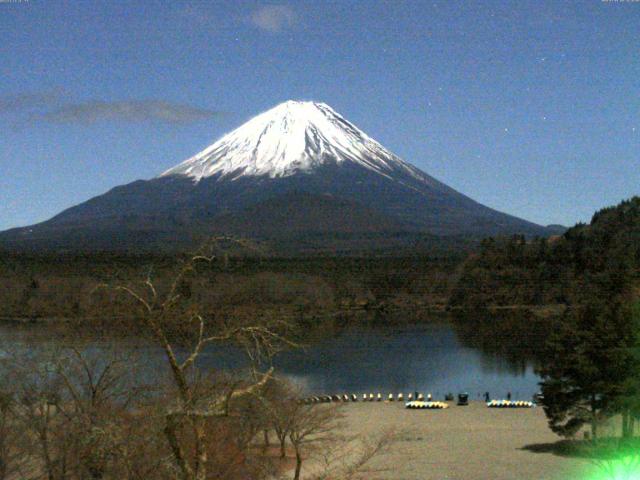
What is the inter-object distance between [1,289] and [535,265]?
3250 cm

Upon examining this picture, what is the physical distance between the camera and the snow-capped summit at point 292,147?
431 feet

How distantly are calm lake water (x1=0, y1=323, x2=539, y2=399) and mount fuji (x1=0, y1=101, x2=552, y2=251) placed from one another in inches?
1589

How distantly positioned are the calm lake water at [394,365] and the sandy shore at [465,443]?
7.75 feet

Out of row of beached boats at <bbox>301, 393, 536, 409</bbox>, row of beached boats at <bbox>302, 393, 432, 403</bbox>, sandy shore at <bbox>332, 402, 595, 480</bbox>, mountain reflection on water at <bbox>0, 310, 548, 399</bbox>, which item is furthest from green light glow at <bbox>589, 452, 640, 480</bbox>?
row of beached boats at <bbox>302, 393, 432, 403</bbox>

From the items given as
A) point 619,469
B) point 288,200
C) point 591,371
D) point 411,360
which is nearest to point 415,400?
point 591,371

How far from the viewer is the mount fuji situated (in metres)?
93.0

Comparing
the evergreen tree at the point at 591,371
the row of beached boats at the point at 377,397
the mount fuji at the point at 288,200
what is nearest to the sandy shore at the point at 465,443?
the row of beached boats at the point at 377,397

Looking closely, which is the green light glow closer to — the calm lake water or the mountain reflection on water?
the mountain reflection on water

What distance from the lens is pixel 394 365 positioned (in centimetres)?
3078

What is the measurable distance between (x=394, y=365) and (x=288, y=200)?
7851 cm

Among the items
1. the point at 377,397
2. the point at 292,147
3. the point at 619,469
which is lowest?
the point at 377,397

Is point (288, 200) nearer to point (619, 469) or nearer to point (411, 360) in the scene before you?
point (411, 360)

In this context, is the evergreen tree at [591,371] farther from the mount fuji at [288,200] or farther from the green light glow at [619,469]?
the mount fuji at [288,200]

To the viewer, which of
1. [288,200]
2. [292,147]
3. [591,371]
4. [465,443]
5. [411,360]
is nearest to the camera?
[591,371]
